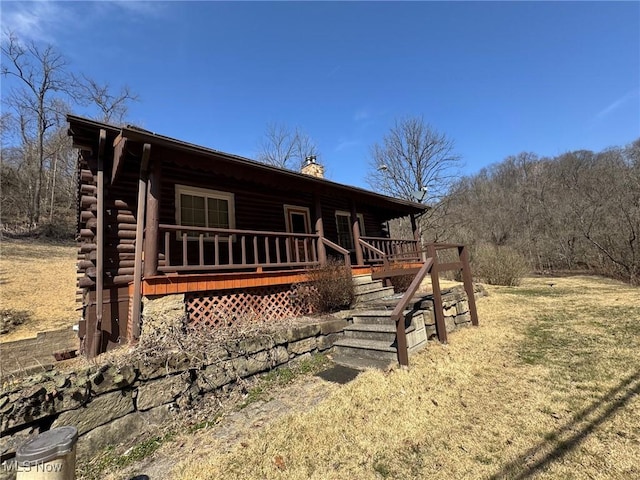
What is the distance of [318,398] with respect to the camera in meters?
3.74

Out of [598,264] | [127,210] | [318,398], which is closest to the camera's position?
[318,398]

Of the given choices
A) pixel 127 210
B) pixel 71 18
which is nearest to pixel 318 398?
pixel 127 210

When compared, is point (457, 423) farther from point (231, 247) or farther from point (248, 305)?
point (231, 247)

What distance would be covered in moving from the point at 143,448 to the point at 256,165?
498 centimetres

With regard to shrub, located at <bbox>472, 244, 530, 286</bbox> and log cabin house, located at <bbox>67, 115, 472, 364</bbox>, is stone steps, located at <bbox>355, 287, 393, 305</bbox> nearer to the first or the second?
log cabin house, located at <bbox>67, 115, 472, 364</bbox>

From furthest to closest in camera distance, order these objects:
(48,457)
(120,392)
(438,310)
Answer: (438,310), (120,392), (48,457)

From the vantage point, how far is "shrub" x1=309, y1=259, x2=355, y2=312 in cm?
634

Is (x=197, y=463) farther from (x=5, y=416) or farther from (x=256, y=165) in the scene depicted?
(x=256, y=165)

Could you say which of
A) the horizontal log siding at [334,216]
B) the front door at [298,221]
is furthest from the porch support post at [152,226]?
the horizontal log siding at [334,216]

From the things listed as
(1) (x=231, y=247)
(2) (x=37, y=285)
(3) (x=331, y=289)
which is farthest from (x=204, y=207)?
(2) (x=37, y=285)

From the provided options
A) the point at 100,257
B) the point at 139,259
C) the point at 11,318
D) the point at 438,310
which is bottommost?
the point at 438,310

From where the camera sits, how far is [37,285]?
499 inches

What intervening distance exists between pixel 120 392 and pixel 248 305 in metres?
2.82

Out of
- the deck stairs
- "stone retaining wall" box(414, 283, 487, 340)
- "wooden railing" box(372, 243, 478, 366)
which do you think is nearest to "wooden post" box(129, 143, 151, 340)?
the deck stairs
